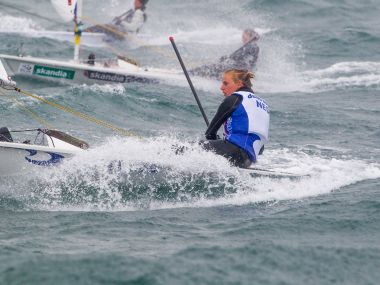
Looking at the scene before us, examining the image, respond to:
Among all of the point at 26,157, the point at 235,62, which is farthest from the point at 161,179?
the point at 235,62

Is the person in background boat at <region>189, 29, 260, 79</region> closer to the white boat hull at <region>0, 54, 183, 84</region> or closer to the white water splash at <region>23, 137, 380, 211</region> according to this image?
the white boat hull at <region>0, 54, 183, 84</region>

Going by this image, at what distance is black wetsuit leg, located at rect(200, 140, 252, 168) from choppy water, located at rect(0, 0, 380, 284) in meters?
0.10

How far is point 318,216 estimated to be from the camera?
6559 millimetres

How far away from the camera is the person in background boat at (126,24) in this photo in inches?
708

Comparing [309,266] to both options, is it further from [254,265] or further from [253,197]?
[253,197]

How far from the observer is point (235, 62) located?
14320 mm

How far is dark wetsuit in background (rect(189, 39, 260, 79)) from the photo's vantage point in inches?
556

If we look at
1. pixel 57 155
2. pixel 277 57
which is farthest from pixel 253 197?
pixel 277 57

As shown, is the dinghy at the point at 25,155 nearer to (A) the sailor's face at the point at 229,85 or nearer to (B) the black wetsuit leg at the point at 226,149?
(B) the black wetsuit leg at the point at 226,149

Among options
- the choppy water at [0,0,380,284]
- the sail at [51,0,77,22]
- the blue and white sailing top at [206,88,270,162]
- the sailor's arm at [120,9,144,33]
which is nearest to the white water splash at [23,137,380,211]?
the choppy water at [0,0,380,284]

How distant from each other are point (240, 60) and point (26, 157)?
25.8 ft

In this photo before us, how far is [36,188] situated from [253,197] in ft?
6.72

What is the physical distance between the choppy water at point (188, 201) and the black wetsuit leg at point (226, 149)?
10 centimetres

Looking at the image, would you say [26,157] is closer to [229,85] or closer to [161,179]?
[161,179]
